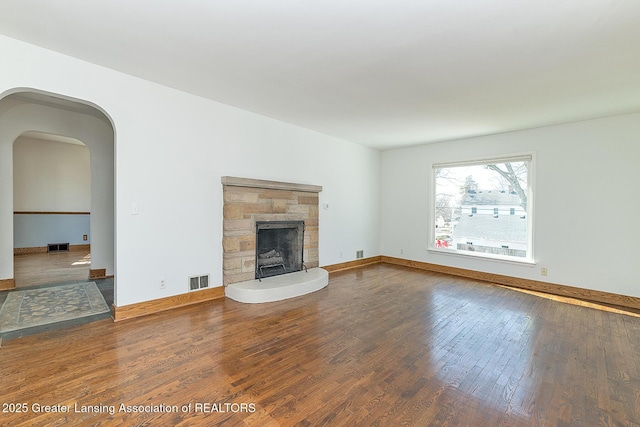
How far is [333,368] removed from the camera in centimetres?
217

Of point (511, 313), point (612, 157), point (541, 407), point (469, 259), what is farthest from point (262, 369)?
point (612, 157)

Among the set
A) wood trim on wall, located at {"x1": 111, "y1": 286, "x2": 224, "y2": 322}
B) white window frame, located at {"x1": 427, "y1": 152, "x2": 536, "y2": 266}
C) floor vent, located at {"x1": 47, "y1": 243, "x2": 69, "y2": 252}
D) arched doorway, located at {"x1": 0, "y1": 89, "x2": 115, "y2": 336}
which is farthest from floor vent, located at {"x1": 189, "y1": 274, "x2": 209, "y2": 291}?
floor vent, located at {"x1": 47, "y1": 243, "x2": 69, "y2": 252}

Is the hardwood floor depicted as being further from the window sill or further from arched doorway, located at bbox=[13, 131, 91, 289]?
arched doorway, located at bbox=[13, 131, 91, 289]

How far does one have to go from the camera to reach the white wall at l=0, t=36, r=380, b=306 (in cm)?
275

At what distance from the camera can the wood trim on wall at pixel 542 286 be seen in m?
3.84

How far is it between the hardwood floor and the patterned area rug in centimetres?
43

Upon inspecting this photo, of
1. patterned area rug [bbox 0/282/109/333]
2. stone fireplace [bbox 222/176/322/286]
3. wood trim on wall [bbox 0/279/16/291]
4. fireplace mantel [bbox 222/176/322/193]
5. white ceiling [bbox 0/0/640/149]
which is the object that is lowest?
patterned area rug [bbox 0/282/109/333]

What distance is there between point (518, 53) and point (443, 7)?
103cm

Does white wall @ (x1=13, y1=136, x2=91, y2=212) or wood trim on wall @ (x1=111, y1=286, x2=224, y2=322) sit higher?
white wall @ (x1=13, y1=136, x2=91, y2=212)

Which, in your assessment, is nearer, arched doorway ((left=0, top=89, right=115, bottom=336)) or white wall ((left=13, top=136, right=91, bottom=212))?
arched doorway ((left=0, top=89, right=115, bottom=336))

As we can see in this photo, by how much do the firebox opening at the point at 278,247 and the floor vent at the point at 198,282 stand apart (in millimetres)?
730

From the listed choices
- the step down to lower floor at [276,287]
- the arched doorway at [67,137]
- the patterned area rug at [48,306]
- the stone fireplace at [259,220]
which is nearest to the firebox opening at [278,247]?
the stone fireplace at [259,220]

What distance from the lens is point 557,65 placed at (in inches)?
102

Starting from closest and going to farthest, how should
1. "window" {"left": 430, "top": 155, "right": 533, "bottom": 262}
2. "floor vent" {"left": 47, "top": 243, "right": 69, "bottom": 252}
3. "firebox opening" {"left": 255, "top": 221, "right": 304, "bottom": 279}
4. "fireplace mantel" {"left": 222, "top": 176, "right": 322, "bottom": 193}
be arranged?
"fireplace mantel" {"left": 222, "top": 176, "right": 322, "bottom": 193} < "firebox opening" {"left": 255, "top": 221, "right": 304, "bottom": 279} < "window" {"left": 430, "top": 155, "right": 533, "bottom": 262} < "floor vent" {"left": 47, "top": 243, "right": 69, "bottom": 252}
